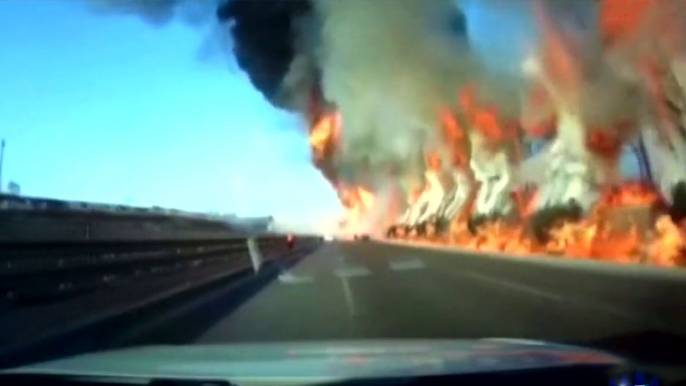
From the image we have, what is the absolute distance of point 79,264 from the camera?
10.5 meters

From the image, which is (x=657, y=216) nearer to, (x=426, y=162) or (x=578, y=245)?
(x=578, y=245)

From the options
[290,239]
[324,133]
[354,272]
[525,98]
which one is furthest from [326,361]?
[290,239]

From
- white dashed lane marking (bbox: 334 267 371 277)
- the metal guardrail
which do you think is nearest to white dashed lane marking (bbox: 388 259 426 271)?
white dashed lane marking (bbox: 334 267 371 277)

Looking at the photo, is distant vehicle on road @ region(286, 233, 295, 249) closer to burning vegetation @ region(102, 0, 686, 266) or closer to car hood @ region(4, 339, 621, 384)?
burning vegetation @ region(102, 0, 686, 266)

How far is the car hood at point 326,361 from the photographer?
4.12m

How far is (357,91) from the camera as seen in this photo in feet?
24.5

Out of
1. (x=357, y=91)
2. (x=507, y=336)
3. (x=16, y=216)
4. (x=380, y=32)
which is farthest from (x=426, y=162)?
(x=16, y=216)

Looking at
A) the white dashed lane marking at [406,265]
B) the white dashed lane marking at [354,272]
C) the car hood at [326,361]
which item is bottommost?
the car hood at [326,361]

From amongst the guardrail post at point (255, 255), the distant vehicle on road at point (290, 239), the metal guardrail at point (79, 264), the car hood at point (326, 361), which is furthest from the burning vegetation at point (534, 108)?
the guardrail post at point (255, 255)

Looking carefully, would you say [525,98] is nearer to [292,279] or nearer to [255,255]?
[292,279]

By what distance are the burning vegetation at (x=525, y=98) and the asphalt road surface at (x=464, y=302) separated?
1.41ft

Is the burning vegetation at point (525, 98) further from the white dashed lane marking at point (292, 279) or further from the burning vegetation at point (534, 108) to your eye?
the white dashed lane marking at point (292, 279)

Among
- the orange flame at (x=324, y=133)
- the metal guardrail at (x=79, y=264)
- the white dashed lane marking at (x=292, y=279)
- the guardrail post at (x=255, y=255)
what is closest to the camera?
the orange flame at (x=324, y=133)

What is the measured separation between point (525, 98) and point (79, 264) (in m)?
5.56
